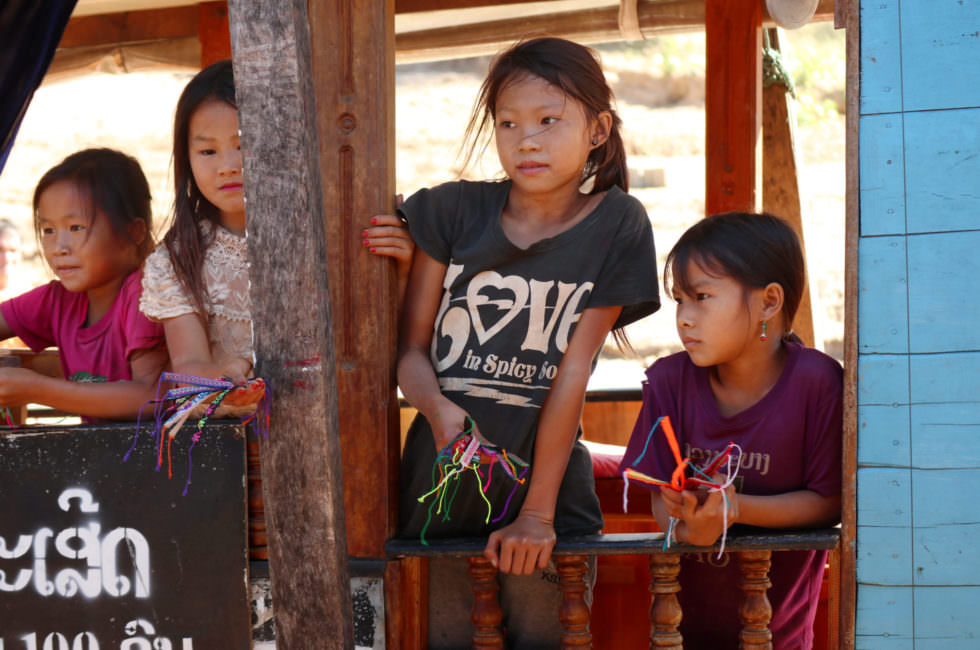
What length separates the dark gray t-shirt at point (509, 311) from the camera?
287cm

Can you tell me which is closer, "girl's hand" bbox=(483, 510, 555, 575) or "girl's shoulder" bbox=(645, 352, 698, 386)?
"girl's hand" bbox=(483, 510, 555, 575)

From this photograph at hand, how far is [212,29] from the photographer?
18.4 ft

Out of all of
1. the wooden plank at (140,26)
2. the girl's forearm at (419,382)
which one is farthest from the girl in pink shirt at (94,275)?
the wooden plank at (140,26)

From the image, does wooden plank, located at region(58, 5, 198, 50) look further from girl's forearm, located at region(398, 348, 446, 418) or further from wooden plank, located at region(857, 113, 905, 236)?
wooden plank, located at region(857, 113, 905, 236)

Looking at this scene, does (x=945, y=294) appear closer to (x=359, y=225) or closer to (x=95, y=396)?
(x=359, y=225)

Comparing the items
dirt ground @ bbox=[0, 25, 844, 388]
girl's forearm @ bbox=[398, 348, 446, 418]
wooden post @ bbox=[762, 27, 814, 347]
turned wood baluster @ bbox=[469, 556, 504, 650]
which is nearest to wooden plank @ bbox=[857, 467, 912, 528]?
turned wood baluster @ bbox=[469, 556, 504, 650]

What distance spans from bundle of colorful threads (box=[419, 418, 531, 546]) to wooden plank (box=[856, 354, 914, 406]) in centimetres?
83

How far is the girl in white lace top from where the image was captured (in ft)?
9.85

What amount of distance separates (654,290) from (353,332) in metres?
0.80

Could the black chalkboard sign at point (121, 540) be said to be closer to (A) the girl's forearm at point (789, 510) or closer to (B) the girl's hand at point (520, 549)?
(B) the girl's hand at point (520, 549)

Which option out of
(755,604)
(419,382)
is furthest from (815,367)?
(419,382)

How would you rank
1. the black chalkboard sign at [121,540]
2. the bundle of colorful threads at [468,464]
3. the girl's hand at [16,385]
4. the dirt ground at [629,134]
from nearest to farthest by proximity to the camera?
the bundle of colorful threads at [468,464] → the black chalkboard sign at [121,540] → the girl's hand at [16,385] → the dirt ground at [629,134]

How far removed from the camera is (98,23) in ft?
20.8

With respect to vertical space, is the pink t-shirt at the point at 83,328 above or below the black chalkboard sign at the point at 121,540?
above
